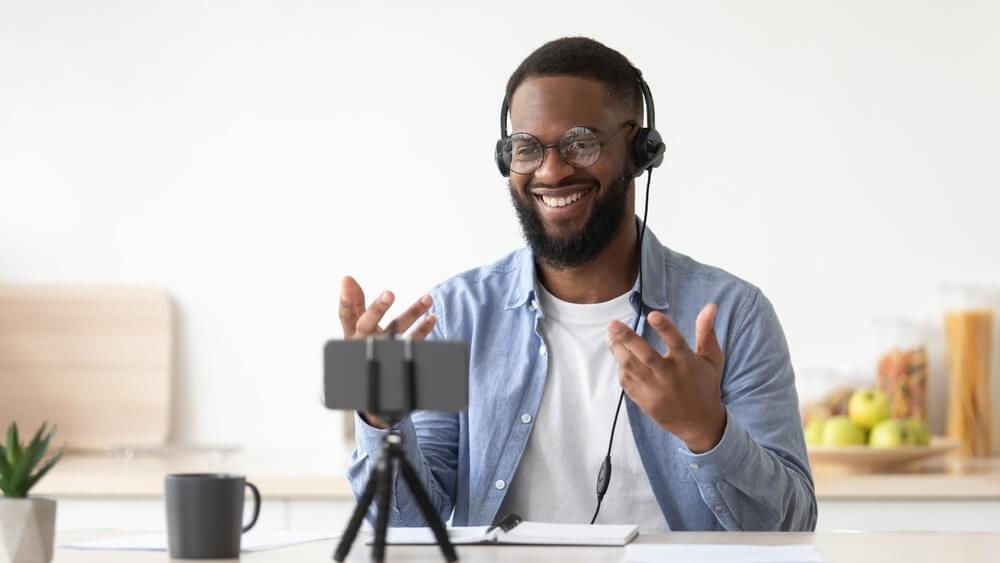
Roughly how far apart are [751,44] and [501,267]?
47.7 inches

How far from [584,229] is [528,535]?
587 mm

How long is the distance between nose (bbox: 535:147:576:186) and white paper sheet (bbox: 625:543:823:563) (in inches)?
24.4

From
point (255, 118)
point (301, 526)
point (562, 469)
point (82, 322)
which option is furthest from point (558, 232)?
point (82, 322)

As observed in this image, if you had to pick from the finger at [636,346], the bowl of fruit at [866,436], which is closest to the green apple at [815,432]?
the bowl of fruit at [866,436]

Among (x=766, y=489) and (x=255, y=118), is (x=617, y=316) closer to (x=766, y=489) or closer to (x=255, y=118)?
(x=766, y=489)

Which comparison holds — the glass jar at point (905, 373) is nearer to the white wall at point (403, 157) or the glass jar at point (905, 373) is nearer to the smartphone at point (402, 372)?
the white wall at point (403, 157)

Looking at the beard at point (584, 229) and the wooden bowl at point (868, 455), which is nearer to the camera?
the beard at point (584, 229)

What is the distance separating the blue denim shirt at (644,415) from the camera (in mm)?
1556

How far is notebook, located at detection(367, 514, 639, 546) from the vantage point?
130 cm

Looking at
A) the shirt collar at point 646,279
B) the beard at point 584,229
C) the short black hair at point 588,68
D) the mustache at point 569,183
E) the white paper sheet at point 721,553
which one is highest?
the short black hair at point 588,68

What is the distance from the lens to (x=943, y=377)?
285 cm

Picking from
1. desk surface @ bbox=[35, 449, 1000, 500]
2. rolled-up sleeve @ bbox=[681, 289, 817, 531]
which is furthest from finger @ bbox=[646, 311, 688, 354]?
desk surface @ bbox=[35, 449, 1000, 500]

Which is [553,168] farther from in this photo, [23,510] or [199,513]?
[23,510]

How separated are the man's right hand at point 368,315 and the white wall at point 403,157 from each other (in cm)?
154
